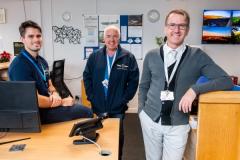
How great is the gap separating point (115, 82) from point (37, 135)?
1.01 m

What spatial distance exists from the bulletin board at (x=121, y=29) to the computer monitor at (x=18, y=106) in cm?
342

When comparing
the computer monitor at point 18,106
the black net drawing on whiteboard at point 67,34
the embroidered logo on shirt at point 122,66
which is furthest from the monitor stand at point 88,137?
the black net drawing on whiteboard at point 67,34

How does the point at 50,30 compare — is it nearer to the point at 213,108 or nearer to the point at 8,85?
the point at 8,85

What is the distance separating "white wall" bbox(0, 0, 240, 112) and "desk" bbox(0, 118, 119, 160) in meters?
3.29

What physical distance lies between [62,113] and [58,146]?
0.46m

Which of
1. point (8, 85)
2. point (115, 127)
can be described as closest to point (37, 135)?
point (8, 85)

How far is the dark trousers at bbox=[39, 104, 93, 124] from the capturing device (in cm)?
195

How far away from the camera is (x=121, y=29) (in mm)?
4875

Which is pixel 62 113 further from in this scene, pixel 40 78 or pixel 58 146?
pixel 58 146

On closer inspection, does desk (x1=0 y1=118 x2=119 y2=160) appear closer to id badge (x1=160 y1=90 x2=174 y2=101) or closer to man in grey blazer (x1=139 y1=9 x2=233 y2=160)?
man in grey blazer (x1=139 y1=9 x2=233 y2=160)

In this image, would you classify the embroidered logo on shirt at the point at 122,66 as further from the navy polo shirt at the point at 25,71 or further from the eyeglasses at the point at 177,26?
the eyeglasses at the point at 177,26

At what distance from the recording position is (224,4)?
4.71 meters

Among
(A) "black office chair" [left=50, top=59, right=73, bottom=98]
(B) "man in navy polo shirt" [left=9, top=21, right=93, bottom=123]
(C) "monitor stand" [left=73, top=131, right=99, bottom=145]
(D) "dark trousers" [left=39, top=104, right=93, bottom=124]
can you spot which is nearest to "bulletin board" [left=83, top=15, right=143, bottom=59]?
(A) "black office chair" [left=50, top=59, right=73, bottom=98]

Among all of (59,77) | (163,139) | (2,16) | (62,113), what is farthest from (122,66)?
(2,16)
